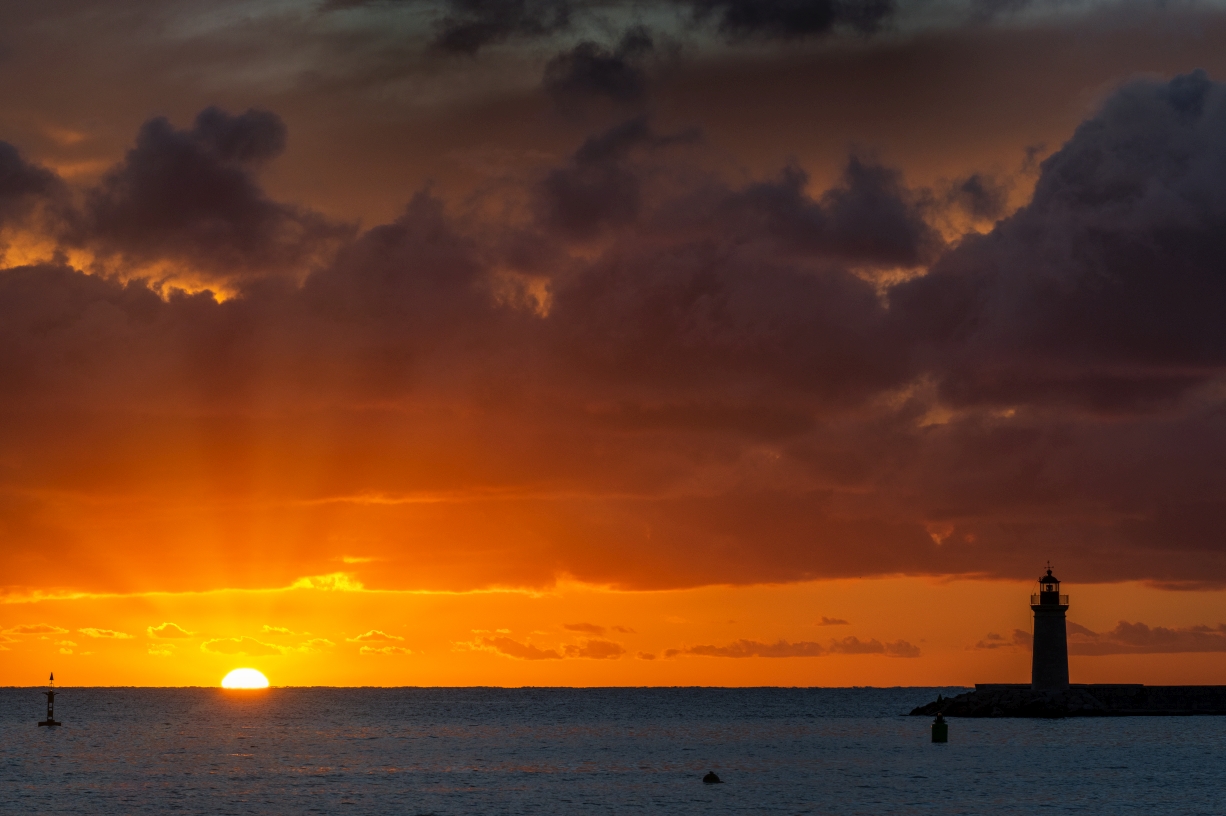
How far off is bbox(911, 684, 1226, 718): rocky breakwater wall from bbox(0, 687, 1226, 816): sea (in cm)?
208

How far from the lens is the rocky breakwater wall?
138 meters

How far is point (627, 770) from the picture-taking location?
102m

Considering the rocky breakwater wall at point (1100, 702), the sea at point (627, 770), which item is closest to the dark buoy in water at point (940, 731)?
the sea at point (627, 770)

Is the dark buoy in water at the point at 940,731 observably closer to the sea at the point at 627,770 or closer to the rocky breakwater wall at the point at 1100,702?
the sea at the point at 627,770

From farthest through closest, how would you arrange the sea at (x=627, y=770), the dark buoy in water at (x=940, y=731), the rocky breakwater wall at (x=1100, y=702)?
the rocky breakwater wall at (x=1100, y=702) < the dark buoy in water at (x=940, y=731) < the sea at (x=627, y=770)

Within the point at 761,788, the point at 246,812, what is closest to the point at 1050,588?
the point at 761,788

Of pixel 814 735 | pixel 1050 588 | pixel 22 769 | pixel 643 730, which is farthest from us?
pixel 643 730

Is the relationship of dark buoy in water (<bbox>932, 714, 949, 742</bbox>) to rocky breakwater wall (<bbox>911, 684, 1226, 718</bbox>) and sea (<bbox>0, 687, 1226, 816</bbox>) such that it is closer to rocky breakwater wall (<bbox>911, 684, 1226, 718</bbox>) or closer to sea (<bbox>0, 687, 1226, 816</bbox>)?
sea (<bbox>0, 687, 1226, 816</bbox>)

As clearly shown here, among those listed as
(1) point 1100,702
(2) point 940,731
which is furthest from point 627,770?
(1) point 1100,702

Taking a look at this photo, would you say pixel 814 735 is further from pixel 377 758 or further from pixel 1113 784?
pixel 1113 784

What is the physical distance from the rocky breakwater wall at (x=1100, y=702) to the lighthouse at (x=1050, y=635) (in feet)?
29.4

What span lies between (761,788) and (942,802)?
13.4 meters

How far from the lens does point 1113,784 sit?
283 ft

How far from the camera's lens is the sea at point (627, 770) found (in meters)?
77.1
